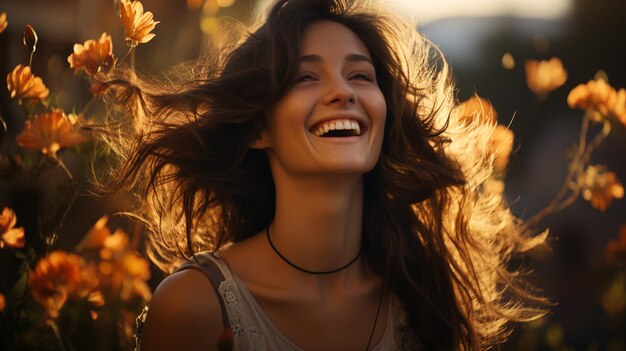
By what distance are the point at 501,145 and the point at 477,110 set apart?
5.9 inches

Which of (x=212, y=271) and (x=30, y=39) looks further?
(x=212, y=271)

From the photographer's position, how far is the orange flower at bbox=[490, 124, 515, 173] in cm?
308

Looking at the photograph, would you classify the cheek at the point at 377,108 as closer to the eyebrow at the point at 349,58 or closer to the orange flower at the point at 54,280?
the eyebrow at the point at 349,58

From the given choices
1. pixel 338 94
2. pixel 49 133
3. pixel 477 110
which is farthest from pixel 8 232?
pixel 477 110

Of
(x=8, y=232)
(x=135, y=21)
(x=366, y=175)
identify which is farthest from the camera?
(x=366, y=175)

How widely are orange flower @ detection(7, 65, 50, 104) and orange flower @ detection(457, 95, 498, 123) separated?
4.57 ft

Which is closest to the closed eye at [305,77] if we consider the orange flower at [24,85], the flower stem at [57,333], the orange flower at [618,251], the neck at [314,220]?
the neck at [314,220]

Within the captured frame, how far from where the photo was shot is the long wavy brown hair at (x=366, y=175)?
8.54ft

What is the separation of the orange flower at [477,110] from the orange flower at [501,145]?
0.05 m

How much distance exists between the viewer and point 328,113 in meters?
2.42

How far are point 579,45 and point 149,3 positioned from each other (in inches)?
156

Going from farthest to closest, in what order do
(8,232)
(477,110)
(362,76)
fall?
→ (477,110), (362,76), (8,232)

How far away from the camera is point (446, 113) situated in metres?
2.97

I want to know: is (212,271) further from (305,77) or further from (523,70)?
(523,70)
